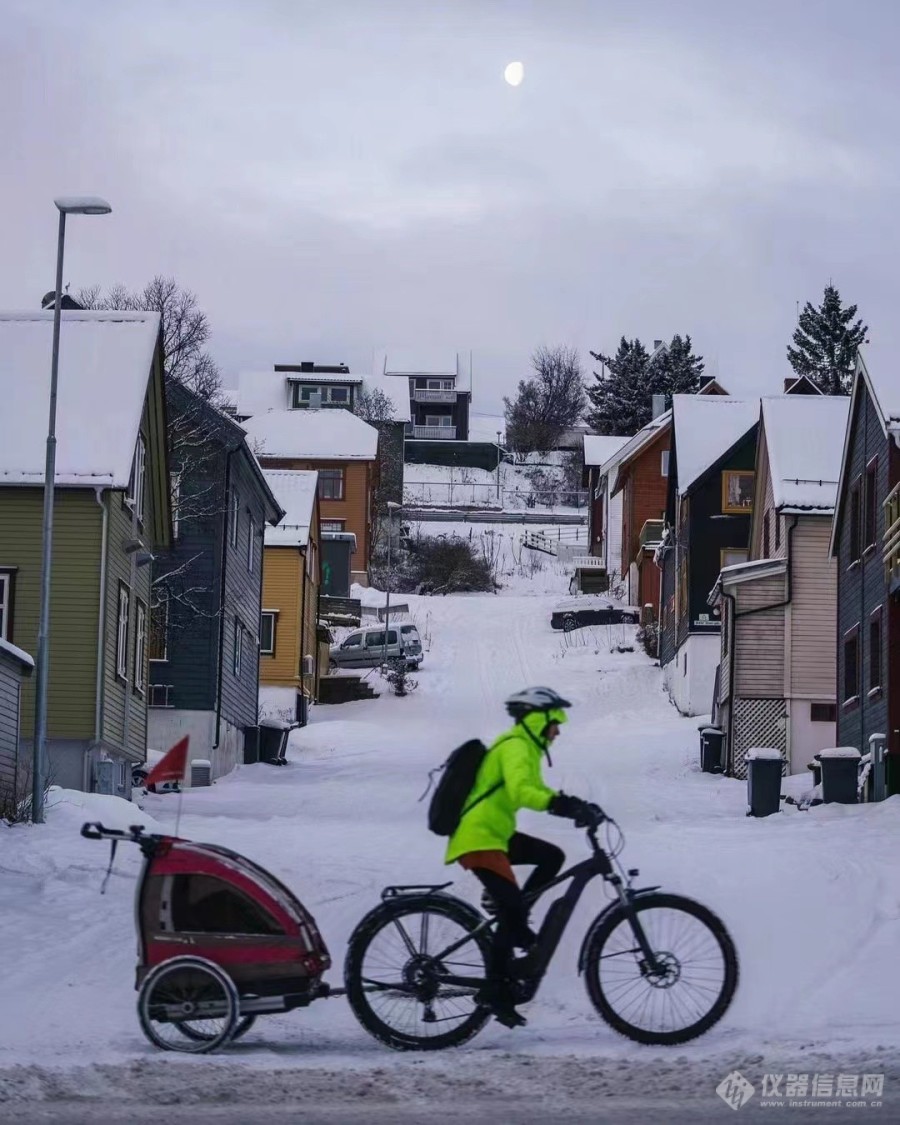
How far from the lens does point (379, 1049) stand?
28.3 feet

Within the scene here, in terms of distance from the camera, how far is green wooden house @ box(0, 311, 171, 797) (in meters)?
26.5

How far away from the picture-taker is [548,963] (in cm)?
861

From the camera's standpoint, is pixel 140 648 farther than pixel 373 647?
No

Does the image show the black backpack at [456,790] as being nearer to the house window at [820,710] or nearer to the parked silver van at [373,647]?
the house window at [820,710]

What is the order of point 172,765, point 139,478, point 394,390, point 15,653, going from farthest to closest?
point 394,390 < point 139,478 < point 15,653 < point 172,765

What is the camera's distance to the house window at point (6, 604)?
2661cm

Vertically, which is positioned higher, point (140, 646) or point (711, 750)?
point (140, 646)

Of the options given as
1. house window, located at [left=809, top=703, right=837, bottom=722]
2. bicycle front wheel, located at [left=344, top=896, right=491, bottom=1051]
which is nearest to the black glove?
bicycle front wheel, located at [left=344, top=896, right=491, bottom=1051]

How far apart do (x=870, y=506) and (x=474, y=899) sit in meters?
16.3

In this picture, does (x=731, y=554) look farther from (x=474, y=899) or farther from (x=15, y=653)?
(x=474, y=899)

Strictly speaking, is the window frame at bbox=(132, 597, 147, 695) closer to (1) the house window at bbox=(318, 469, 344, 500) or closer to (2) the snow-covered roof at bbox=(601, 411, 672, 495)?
(2) the snow-covered roof at bbox=(601, 411, 672, 495)

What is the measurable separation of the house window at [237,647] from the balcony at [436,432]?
70.0 m

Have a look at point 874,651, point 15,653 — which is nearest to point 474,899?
point 15,653

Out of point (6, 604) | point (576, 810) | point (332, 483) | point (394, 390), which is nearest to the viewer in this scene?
point (576, 810)
